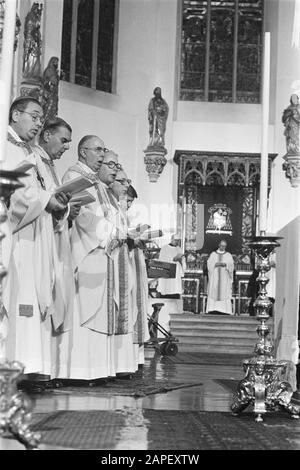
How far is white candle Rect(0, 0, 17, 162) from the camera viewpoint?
2.32m

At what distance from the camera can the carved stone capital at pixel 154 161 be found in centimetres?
1599

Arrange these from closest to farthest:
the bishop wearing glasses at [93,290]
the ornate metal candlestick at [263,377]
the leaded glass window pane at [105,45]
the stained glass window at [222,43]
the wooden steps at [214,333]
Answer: the ornate metal candlestick at [263,377], the bishop wearing glasses at [93,290], the wooden steps at [214,333], the leaded glass window pane at [105,45], the stained glass window at [222,43]

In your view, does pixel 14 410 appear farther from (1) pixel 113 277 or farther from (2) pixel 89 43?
(2) pixel 89 43

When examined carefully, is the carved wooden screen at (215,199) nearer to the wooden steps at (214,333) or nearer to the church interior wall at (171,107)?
the church interior wall at (171,107)

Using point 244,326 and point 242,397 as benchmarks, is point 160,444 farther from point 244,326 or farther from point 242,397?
point 244,326

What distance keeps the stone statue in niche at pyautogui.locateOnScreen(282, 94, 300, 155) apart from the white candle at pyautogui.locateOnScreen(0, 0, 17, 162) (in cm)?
1388

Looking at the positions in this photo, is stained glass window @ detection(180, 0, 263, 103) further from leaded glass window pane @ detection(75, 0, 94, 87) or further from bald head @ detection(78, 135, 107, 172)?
bald head @ detection(78, 135, 107, 172)

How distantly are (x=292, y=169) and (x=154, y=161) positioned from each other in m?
3.07

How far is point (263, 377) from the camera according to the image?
352 cm

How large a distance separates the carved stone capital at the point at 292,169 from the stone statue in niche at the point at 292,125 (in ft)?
0.55

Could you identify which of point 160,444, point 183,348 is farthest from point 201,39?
point 160,444

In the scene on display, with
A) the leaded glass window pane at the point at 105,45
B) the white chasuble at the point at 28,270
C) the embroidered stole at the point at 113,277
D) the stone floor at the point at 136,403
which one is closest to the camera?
the stone floor at the point at 136,403

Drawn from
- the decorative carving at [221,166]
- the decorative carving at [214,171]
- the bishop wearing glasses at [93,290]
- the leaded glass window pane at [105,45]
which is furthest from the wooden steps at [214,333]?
the bishop wearing glasses at [93,290]

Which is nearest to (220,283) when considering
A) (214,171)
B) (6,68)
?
(214,171)
